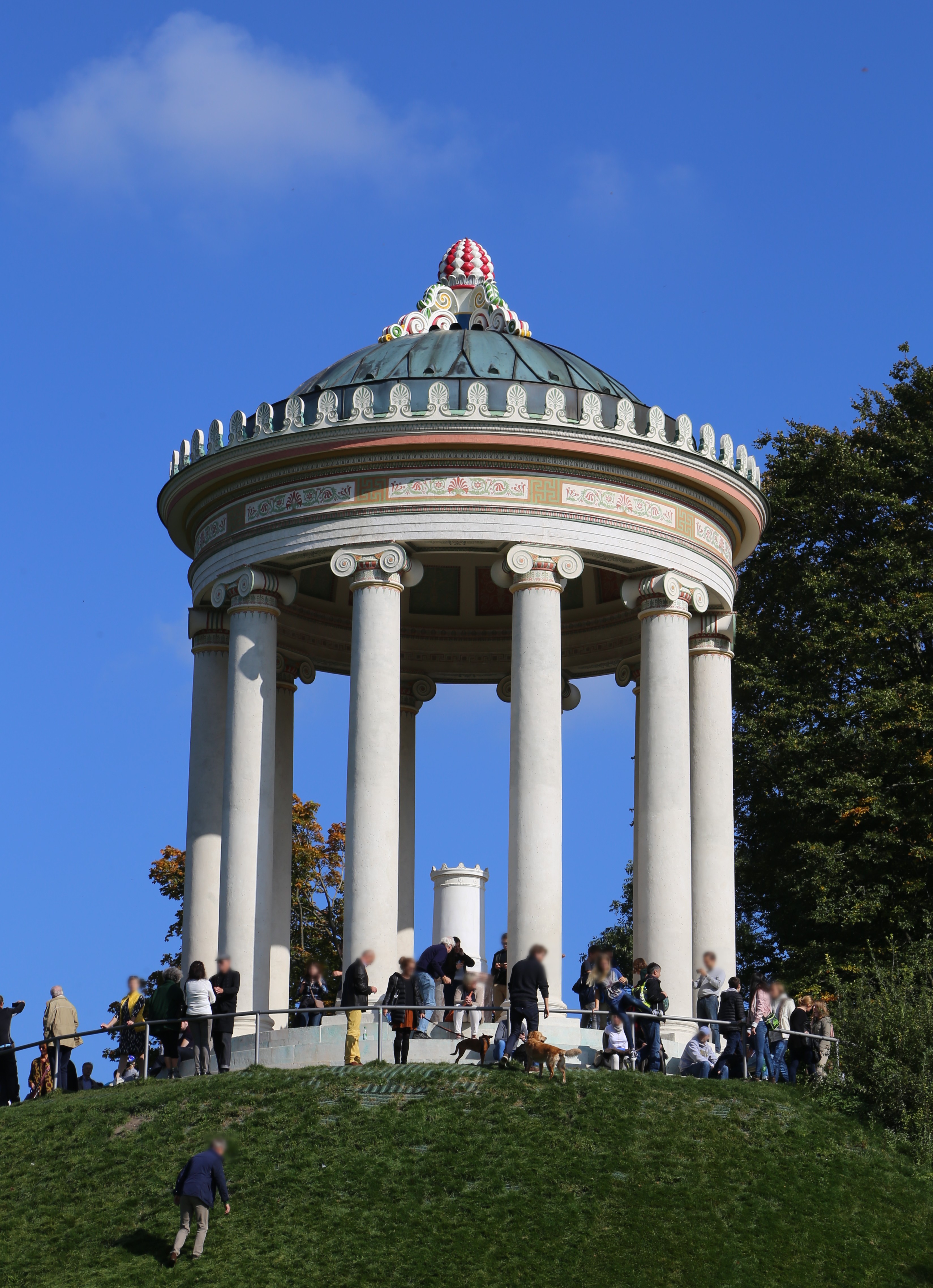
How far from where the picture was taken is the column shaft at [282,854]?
46.8 meters

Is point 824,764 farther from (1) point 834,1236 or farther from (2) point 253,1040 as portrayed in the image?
(1) point 834,1236

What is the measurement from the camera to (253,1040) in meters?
38.3

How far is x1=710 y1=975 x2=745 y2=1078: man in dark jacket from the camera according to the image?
34625 millimetres

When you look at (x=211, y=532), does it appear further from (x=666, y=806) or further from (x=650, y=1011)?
(x=650, y=1011)

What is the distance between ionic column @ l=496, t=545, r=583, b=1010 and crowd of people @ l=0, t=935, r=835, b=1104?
4.21ft

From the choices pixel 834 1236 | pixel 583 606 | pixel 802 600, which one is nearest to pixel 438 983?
pixel 834 1236

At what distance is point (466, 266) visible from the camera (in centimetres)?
5050

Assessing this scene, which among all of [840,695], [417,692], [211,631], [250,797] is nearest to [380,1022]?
[250,797]

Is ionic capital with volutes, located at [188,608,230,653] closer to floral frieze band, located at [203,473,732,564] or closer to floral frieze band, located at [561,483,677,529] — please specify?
floral frieze band, located at [203,473,732,564]

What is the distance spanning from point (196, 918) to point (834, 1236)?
20.2 metres

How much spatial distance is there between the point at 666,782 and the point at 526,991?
10335mm

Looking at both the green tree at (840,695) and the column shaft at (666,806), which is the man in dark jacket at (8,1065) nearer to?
the column shaft at (666,806)

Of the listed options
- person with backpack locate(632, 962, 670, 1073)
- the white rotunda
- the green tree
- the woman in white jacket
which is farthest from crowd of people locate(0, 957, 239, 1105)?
the green tree

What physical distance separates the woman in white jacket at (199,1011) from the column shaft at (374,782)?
14.2 feet
